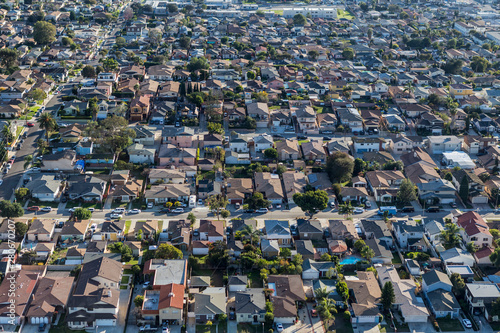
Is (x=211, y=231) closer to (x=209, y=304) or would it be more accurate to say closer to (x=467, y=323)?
(x=209, y=304)

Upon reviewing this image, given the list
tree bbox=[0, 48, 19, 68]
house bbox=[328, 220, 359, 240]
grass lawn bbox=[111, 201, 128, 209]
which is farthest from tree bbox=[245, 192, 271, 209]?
tree bbox=[0, 48, 19, 68]

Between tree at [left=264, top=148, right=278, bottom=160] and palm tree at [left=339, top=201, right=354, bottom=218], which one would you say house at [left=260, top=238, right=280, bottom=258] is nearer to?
palm tree at [left=339, top=201, right=354, bottom=218]

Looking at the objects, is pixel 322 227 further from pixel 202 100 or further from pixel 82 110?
pixel 82 110

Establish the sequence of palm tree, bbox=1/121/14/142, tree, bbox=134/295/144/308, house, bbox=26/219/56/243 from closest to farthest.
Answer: tree, bbox=134/295/144/308
house, bbox=26/219/56/243
palm tree, bbox=1/121/14/142

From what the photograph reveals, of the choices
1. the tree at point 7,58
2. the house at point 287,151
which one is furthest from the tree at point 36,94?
the house at point 287,151

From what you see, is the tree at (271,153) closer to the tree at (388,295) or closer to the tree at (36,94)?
the tree at (388,295)

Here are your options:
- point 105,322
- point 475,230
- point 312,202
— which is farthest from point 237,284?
point 475,230
